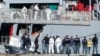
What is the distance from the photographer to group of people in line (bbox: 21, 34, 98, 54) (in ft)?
183

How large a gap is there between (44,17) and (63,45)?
17.8 ft

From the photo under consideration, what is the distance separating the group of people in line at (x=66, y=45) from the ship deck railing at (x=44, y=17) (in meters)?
3.92

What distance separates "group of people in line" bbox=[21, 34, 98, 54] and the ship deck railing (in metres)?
3.86

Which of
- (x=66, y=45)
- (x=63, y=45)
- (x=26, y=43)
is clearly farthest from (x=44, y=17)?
(x=66, y=45)

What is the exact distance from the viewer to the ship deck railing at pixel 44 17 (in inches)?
2367

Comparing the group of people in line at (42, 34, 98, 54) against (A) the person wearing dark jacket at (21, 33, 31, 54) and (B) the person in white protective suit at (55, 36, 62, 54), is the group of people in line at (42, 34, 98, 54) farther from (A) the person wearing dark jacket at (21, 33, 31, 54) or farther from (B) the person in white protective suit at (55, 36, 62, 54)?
(A) the person wearing dark jacket at (21, 33, 31, 54)

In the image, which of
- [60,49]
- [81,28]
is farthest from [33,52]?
[81,28]

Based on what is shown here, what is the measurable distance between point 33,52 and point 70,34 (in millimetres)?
5399

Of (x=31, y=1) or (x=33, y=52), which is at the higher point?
(x=31, y=1)

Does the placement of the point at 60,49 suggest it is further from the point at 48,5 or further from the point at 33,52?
the point at 48,5

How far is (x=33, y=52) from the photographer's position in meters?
55.8

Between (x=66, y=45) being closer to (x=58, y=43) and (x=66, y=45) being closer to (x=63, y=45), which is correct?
(x=63, y=45)

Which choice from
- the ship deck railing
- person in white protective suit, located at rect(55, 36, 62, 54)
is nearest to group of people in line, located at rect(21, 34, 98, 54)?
person in white protective suit, located at rect(55, 36, 62, 54)

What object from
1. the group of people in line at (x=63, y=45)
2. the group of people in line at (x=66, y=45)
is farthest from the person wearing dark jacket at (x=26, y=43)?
the group of people in line at (x=66, y=45)
